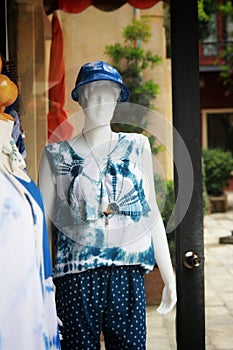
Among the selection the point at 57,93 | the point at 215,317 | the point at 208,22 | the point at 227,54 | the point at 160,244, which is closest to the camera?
the point at 160,244

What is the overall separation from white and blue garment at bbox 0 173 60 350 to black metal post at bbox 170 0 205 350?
2.28 feet

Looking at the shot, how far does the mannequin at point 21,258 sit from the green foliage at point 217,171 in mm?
11098

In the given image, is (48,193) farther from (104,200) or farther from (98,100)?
(98,100)

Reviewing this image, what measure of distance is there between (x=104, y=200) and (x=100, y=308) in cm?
36

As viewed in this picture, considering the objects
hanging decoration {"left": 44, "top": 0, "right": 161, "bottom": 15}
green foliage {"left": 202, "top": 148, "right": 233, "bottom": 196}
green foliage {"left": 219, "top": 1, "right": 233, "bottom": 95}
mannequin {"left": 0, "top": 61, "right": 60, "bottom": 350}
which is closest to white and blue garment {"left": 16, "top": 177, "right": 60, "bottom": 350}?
mannequin {"left": 0, "top": 61, "right": 60, "bottom": 350}

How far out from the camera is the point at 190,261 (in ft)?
8.06

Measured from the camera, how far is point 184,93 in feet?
8.03

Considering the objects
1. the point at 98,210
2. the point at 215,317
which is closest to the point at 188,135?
the point at 98,210

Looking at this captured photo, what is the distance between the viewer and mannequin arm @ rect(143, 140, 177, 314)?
2.29 meters

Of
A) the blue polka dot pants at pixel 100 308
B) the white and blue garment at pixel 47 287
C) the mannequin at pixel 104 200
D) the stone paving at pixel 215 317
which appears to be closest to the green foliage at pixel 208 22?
the stone paving at pixel 215 317

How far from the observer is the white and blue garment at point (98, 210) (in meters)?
2.19

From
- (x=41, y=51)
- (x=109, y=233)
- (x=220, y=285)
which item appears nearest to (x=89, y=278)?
(x=109, y=233)

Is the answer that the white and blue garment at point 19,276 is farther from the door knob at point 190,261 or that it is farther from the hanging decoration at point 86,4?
the hanging decoration at point 86,4

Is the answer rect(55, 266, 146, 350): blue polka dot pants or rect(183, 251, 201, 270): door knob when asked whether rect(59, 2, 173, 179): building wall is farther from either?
rect(55, 266, 146, 350): blue polka dot pants
